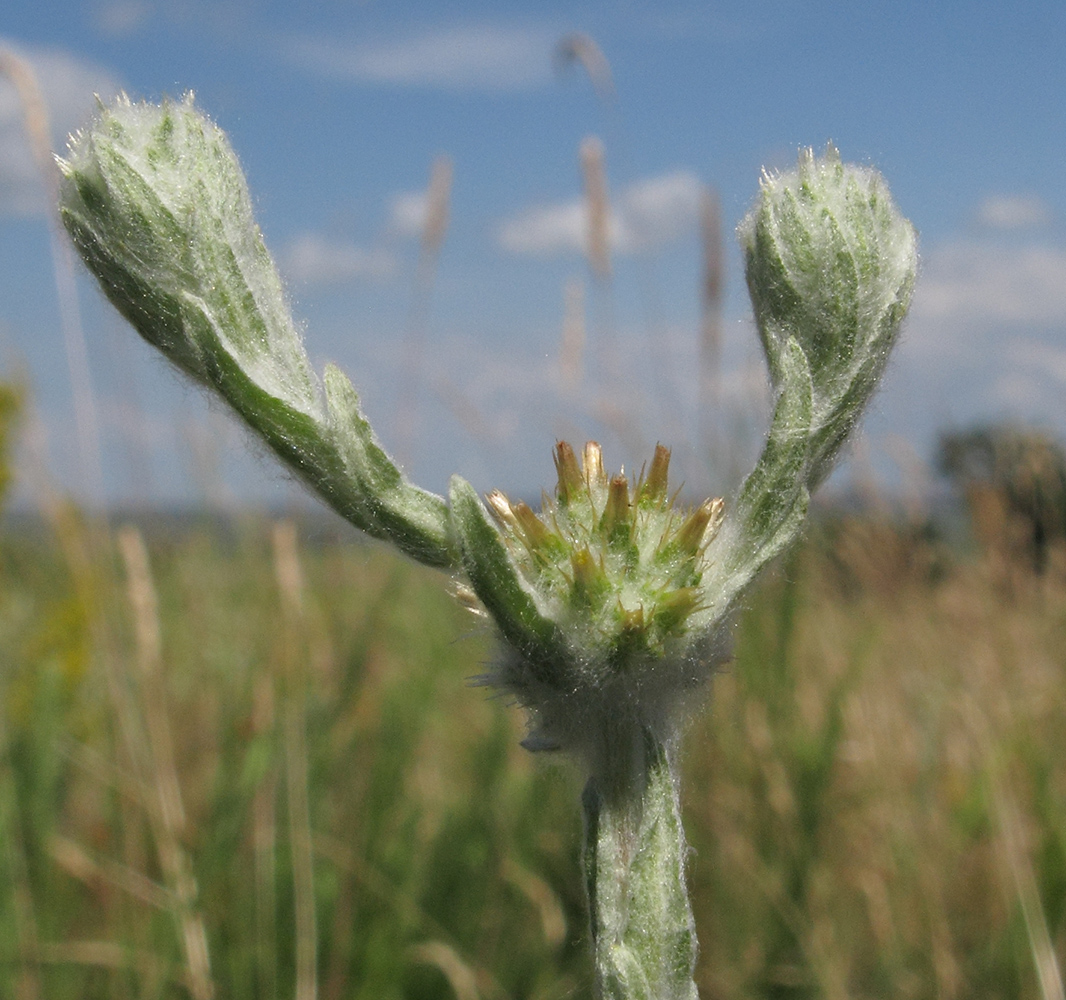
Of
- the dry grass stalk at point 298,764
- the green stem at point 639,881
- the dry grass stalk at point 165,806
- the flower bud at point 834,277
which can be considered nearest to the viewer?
the green stem at point 639,881

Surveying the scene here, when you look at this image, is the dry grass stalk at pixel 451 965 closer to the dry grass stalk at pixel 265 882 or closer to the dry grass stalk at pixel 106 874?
the dry grass stalk at pixel 265 882

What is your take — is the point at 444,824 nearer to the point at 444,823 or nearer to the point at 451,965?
the point at 444,823

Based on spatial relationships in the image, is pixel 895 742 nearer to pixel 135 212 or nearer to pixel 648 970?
pixel 648 970

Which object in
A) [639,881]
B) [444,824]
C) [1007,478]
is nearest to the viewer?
[639,881]

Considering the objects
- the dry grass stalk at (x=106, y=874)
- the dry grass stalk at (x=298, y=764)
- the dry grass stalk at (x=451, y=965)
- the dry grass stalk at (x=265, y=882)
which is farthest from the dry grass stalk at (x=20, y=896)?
the dry grass stalk at (x=451, y=965)

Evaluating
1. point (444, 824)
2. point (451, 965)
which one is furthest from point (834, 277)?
point (444, 824)
